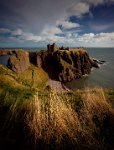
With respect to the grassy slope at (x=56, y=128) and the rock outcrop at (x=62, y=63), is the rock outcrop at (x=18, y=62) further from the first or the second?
the grassy slope at (x=56, y=128)

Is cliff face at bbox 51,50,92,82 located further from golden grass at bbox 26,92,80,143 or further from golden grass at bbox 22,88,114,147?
golden grass at bbox 26,92,80,143

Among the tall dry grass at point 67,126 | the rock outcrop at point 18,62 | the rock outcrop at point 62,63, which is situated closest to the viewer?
the tall dry grass at point 67,126

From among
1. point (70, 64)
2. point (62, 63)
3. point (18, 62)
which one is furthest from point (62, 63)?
point (18, 62)

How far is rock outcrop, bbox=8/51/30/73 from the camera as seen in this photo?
50.3m

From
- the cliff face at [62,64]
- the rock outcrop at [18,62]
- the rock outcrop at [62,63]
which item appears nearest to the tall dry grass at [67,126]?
the rock outcrop at [18,62]

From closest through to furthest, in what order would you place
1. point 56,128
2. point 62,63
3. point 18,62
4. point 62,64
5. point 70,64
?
point 56,128 < point 18,62 < point 62,64 < point 62,63 < point 70,64

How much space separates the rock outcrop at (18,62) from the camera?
1980 inches

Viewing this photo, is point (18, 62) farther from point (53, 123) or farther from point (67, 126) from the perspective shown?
point (67, 126)

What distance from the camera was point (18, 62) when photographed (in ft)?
175

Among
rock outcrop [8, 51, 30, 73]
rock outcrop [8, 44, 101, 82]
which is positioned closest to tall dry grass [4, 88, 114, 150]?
rock outcrop [8, 51, 30, 73]

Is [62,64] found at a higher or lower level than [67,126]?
lower

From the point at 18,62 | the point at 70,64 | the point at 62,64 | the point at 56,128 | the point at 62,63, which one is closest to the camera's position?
the point at 56,128

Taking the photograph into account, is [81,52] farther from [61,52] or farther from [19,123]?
[19,123]

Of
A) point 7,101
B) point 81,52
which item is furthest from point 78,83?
point 7,101
